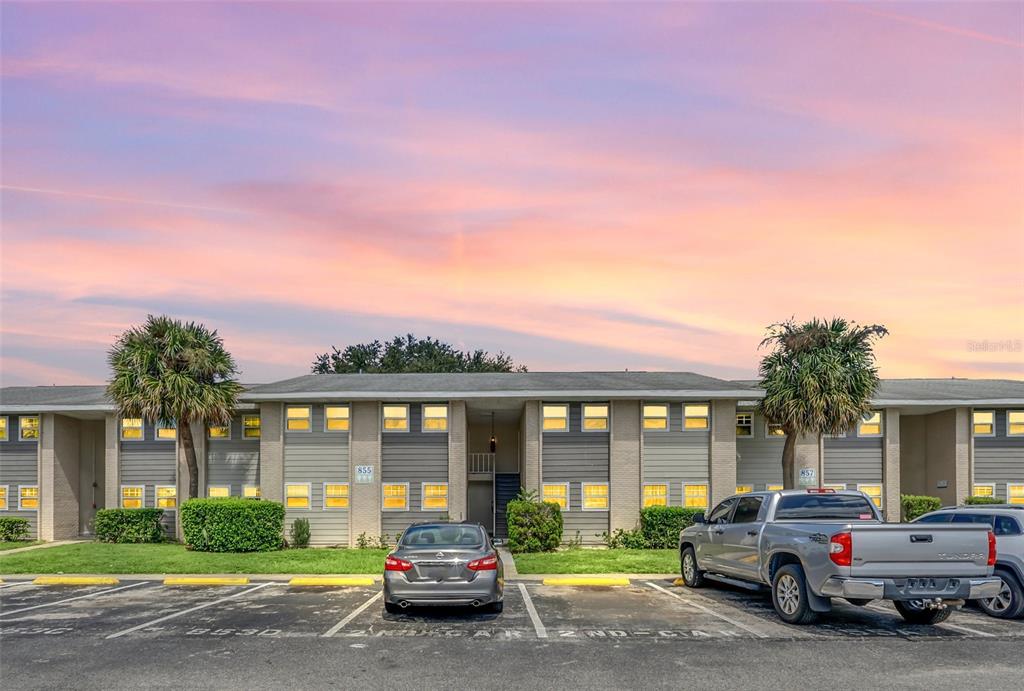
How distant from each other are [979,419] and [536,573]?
19.6 metres

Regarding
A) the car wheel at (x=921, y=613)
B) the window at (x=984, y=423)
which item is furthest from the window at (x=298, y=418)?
the window at (x=984, y=423)

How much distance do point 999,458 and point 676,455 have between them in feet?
39.9

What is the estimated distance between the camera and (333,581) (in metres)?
19.8

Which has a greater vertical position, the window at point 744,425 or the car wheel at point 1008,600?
the window at point 744,425

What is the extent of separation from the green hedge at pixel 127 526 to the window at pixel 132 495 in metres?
1.71

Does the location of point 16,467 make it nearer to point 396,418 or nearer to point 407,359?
point 396,418

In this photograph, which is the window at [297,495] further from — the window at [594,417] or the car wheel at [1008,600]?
the car wheel at [1008,600]

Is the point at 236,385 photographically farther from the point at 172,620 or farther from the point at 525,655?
the point at 525,655

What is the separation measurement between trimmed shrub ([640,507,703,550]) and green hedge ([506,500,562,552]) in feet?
10.4

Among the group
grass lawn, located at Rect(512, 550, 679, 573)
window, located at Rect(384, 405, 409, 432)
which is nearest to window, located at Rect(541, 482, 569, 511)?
grass lawn, located at Rect(512, 550, 679, 573)

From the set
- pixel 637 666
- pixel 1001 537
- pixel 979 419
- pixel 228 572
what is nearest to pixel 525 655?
pixel 637 666

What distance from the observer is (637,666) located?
10945 mm

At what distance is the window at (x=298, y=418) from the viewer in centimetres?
2992

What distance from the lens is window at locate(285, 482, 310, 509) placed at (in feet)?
97.3
